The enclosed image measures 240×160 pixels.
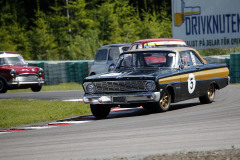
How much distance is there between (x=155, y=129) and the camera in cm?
848

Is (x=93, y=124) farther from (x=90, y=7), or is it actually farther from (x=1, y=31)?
(x=90, y=7)

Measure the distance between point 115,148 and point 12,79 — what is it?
14.3 metres

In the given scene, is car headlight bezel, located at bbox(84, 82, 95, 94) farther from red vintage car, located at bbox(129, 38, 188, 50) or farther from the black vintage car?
red vintage car, located at bbox(129, 38, 188, 50)

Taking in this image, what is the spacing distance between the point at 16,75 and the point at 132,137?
13.5 m

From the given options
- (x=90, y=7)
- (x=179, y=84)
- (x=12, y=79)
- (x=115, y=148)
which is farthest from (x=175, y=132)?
(x=90, y=7)

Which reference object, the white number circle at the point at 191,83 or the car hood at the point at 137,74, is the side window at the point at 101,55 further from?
the car hood at the point at 137,74

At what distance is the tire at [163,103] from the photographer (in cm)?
1075

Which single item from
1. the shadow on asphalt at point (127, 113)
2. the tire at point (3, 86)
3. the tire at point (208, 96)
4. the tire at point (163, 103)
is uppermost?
the tire at point (163, 103)

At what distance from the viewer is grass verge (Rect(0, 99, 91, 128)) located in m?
11.7

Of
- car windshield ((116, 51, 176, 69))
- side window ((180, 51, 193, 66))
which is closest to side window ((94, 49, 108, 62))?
side window ((180, 51, 193, 66))

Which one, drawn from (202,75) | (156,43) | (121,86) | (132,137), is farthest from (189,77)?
(156,43)

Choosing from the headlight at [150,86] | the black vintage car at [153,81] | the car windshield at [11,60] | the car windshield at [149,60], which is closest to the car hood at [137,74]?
the black vintage car at [153,81]

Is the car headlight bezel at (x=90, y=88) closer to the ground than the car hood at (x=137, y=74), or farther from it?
closer to the ground

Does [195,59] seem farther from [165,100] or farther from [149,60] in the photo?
[165,100]
